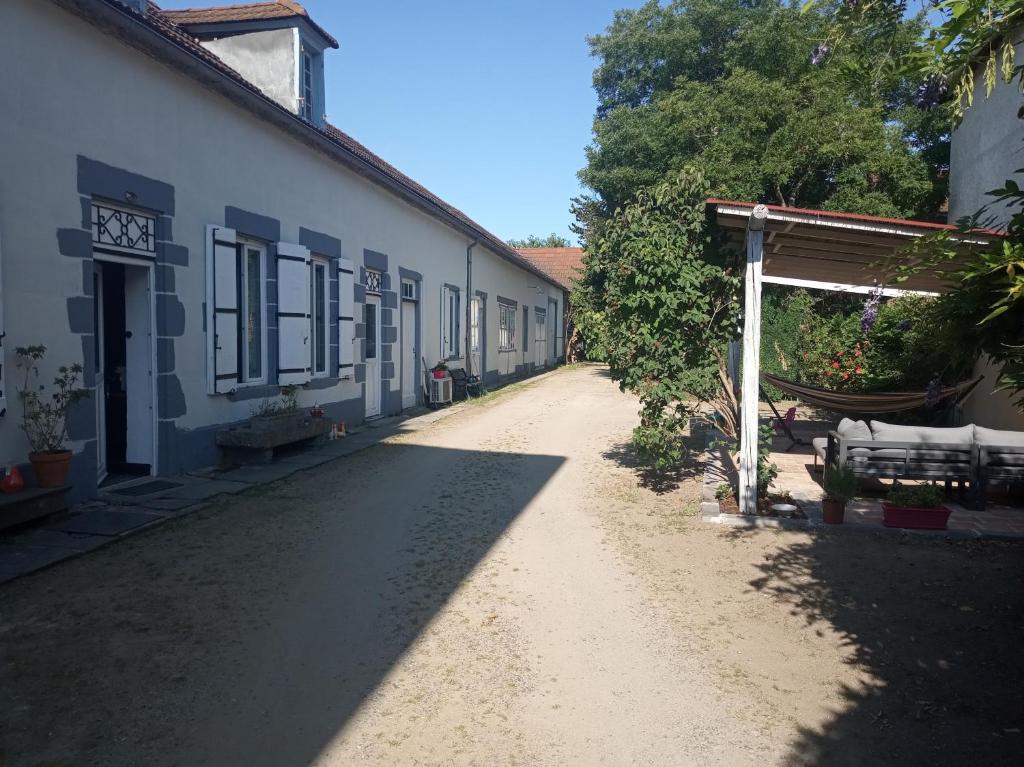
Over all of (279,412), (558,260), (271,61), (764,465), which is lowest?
(764,465)

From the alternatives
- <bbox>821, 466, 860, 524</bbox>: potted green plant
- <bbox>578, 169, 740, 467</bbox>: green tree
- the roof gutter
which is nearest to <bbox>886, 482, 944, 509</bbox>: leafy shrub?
<bbox>821, 466, 860, 524</bbox>: potted green plant

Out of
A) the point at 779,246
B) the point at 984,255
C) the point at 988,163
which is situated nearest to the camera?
the point at 984,255

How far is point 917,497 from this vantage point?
5.89 metres

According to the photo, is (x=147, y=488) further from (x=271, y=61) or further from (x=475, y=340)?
(x=475, y=340)

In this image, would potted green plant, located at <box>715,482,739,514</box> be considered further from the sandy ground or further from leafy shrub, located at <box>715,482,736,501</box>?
the sandy ground

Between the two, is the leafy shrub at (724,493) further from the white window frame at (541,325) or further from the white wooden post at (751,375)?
the white window frame at (541,325)

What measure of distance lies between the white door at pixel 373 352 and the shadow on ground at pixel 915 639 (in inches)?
302

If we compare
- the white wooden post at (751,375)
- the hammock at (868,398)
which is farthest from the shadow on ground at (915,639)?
the hammock at (868,398)

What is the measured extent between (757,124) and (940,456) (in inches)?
436

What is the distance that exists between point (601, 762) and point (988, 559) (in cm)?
395

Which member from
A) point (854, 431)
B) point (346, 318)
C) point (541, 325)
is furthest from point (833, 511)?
point (541, 325)

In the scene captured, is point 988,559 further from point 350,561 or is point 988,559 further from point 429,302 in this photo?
point 429,302

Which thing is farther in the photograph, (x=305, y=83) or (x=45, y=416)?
(x=305, y=83)

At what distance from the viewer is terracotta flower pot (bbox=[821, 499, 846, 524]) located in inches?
234
